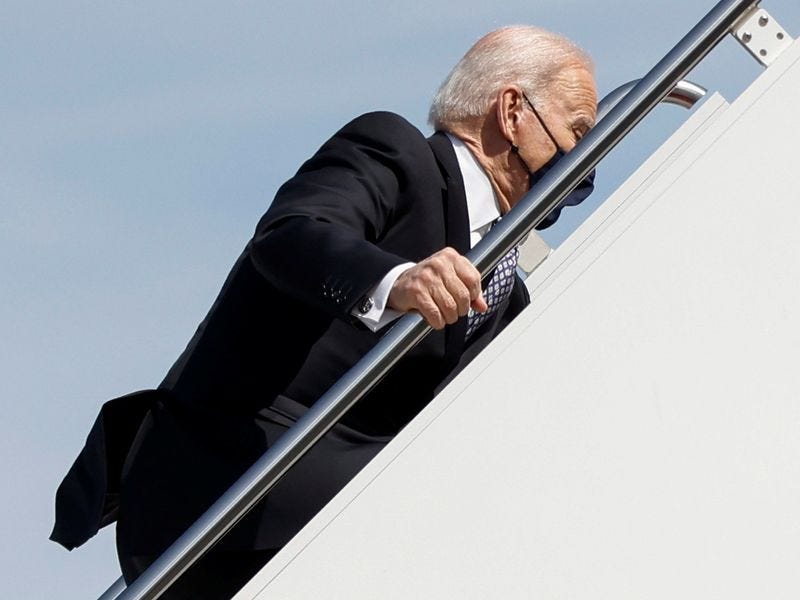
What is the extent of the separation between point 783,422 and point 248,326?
94cm

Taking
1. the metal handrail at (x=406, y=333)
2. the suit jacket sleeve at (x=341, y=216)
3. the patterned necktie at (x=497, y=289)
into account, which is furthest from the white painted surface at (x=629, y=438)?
the patterned necktie at (x=497, y=289)

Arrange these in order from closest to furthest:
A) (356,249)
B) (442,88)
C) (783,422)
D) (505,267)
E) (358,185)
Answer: (783,422)
(356,249)
(358,185)
(505,267)
(442,88)

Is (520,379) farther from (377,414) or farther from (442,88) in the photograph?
(442,88)

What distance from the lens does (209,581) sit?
280 cm

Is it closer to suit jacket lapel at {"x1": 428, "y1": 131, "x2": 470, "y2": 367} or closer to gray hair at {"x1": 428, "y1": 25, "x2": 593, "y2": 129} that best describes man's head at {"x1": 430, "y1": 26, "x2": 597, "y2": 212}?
gray hair at {"x1": 428, "y1": 25, "x2": 593, "y2": 129}

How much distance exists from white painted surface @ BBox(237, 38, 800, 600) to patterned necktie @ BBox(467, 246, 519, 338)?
1.75 ft

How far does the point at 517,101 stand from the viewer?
3203 mm

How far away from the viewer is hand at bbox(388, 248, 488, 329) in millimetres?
2357

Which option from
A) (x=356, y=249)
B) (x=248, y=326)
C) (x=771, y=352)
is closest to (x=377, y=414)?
(x=248, y=326)

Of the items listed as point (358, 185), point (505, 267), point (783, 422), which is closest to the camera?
point (783, 422)

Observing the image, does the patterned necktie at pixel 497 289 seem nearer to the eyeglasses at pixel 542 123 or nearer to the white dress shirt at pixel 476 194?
the white dress shirt at pixel 476 194

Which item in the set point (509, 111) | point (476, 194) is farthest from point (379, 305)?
point (509, 111)

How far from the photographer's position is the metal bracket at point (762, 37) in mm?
2518

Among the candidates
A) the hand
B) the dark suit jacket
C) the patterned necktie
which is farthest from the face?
the hand
